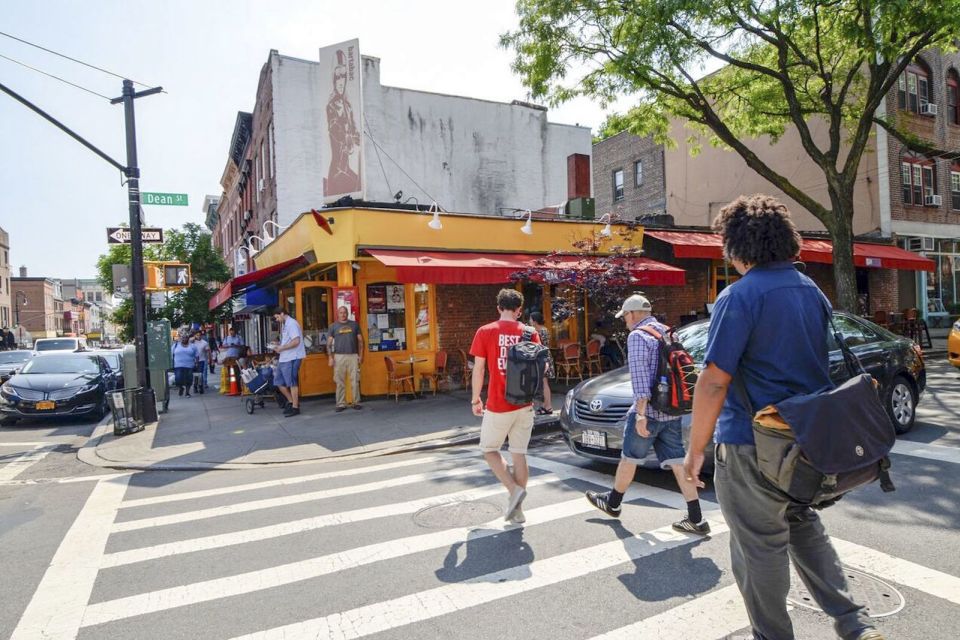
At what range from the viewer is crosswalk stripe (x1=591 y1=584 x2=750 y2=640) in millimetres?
3012

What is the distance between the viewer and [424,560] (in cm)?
411

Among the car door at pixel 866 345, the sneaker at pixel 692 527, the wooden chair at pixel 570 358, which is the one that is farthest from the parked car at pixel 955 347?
the sneaker at pixel 692 527

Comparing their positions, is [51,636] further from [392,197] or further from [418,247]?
[392,197]

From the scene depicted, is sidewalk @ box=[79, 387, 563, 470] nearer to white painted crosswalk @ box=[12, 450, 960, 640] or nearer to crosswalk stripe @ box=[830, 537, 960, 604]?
white painted crosswalk @ box=[12, 450, 960, 640]

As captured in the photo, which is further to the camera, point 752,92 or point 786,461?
point 752,92

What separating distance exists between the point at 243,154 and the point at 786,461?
29.3 meters

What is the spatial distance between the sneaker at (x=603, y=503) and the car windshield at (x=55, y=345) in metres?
26.2

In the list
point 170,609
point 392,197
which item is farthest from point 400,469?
point 392,197

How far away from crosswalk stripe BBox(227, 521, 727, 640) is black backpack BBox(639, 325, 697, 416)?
0.91 metres

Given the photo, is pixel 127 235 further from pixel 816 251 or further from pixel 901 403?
pixel 816 251

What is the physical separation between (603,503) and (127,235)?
32.1 ft

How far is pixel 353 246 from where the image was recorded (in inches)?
458

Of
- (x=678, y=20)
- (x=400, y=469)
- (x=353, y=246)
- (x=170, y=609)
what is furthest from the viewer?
(x=678, y=20)

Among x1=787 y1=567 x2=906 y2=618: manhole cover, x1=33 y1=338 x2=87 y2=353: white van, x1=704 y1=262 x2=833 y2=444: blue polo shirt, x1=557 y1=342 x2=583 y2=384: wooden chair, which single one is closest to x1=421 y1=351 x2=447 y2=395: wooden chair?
x1=557 y1=342 x2=583 y2=384: wooden chair
